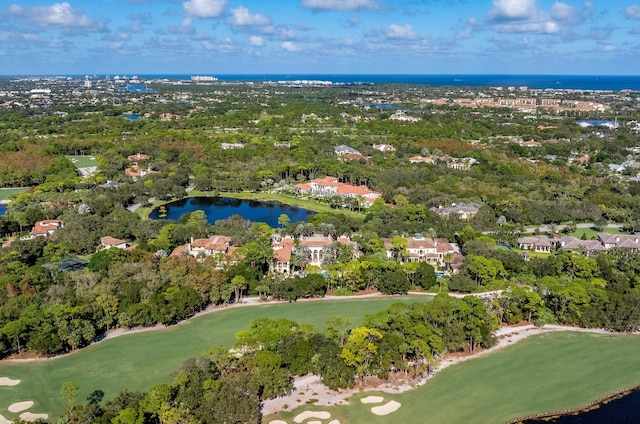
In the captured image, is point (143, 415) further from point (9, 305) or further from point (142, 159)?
point (142, 159)

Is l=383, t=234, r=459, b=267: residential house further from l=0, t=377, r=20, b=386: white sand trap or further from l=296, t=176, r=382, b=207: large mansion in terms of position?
l=0, t=377, r=20, b=386: white sand trap

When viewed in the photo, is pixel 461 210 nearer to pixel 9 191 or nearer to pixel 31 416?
pixel 31 416

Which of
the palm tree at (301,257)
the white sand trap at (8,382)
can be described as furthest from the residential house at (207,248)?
the white sand trap at (8,382)

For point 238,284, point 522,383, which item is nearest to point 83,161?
point 238,284

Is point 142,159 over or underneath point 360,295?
over

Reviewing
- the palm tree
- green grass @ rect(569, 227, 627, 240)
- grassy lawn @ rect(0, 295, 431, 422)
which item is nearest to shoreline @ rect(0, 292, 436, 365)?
grassy lawn @ rect(0, 295, 431, 422)

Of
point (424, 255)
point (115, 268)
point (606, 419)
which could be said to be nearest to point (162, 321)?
point (115, 268)

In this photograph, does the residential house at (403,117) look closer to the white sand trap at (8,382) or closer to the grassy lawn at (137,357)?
the grassy lawn at (137,357)
